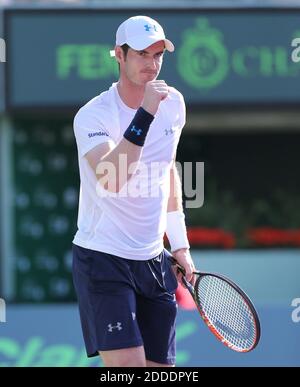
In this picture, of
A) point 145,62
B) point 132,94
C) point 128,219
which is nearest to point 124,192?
point 128,219

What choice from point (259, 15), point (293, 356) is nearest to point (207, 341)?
point (293, 356)

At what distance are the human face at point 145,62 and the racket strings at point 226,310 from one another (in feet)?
2.99

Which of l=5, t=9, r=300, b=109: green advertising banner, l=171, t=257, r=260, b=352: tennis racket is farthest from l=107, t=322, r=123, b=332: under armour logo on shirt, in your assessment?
l=5, t=9, r=300, b=109: green advertising banner

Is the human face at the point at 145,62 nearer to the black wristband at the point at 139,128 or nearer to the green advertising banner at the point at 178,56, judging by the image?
the black wristband at the point at 139,128

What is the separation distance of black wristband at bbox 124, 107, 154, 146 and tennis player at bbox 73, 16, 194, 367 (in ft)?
0.42

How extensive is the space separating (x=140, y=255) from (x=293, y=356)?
3.98m

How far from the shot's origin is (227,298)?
14.8ft

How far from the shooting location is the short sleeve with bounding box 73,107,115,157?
4.13 meters

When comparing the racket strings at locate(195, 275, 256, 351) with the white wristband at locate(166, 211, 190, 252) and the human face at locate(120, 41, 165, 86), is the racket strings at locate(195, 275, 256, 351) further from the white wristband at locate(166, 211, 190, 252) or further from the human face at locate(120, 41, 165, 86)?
the human face at locate(120, 41, 165, 86)

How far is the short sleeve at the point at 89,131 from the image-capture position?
4.13 m

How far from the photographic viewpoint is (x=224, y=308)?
4523 millimetres

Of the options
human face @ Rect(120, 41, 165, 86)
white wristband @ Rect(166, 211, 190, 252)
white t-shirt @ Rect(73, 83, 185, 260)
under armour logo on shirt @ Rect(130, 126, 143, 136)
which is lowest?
white wristband @ Rect(166, 211, 190, 252)

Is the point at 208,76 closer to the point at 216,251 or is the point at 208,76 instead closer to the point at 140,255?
the point at 216,251

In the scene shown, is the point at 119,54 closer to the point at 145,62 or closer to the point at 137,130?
the point at 145,62
